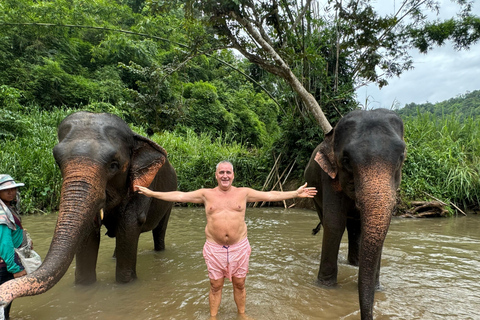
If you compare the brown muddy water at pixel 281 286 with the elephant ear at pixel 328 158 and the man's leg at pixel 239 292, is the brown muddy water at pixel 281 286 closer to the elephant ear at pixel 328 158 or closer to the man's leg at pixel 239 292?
the man's leg at pixel 239 292

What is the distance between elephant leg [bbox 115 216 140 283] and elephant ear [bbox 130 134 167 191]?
1.32 ft

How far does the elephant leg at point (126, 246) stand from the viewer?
358 cm

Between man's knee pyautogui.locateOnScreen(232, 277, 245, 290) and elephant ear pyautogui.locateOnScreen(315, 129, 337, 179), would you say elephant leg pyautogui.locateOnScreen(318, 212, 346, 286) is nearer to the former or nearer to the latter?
elephant ear pyautogui.locateOnScreen(315, 129, 337, 179)

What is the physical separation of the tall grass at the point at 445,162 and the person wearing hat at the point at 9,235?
29.3 ft

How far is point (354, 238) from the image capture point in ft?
14.7

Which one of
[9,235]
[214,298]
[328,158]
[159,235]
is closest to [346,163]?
[328,158]

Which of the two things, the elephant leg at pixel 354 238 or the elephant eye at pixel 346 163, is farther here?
the elephant leg at pixel 354 238

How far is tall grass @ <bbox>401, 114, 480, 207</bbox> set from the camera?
905 centimetres

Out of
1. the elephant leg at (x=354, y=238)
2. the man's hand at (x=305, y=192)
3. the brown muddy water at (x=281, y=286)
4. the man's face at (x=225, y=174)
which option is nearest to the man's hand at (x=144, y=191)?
the man's face at (x=225, y=174)

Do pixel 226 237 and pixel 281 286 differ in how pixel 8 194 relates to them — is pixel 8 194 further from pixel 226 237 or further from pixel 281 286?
pixel 281 286

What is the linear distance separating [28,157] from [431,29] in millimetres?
13103

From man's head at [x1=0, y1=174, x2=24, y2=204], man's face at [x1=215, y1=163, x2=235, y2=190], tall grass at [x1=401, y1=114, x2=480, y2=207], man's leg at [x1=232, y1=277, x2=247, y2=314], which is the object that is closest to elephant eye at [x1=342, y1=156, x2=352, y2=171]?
man's face at [x1=215, y1=163, x2=235, y2=190]

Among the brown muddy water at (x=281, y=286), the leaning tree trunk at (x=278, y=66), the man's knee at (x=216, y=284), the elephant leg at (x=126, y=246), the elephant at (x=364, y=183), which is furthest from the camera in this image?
the leaning tree trunk at (x=278, y=66)

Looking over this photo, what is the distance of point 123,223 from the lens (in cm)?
359
